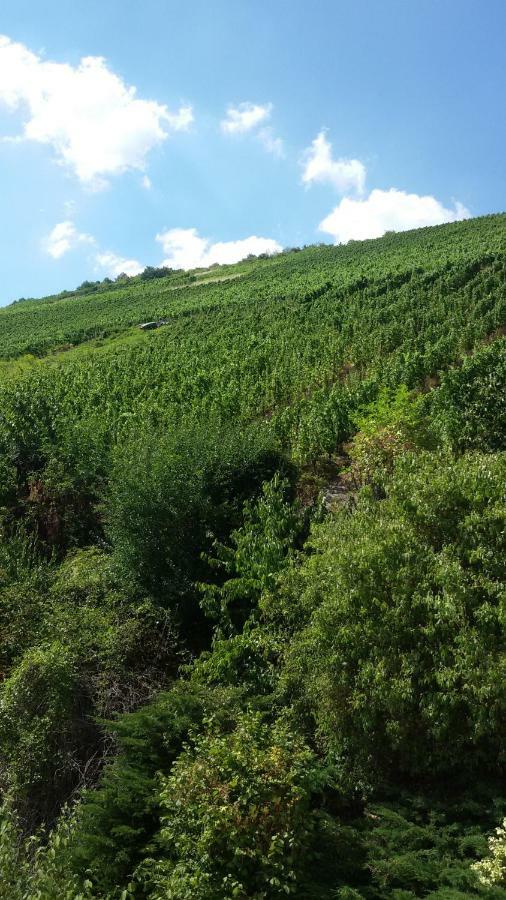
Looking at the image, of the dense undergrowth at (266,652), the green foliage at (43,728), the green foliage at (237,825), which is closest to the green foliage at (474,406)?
the dense undergrowth at (266,652)

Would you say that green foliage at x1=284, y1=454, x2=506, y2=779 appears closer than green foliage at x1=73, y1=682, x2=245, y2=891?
No

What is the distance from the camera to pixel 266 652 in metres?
12.0

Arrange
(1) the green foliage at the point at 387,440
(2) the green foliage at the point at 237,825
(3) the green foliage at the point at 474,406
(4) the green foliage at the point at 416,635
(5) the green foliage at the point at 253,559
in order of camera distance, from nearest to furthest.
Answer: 1. (2) the green foliage at the point at 237,825
2. (4) the green foliage at the point at 416,635
3. (5) the green foliage at the point at 253,559
4. (1) the green foliage at the point at 387,440
5. (3) the green foliage at the point at 474,406

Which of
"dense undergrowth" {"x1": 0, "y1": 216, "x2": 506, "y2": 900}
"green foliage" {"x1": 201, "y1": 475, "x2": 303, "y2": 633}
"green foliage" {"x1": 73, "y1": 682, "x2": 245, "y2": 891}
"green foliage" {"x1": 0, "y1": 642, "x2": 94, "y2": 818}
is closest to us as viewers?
"dense undergrowth" {"x1": 0, "y1": 216, "x2": 506, "y2": 900}

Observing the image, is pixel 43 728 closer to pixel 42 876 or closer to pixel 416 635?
pixel 42 876

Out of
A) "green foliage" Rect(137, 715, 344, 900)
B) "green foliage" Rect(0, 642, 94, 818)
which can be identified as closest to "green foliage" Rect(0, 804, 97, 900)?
"green foliage" Rect(137, 715, 344, 900)

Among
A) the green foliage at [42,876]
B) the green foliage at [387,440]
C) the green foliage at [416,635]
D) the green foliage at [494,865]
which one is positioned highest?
the green foliage at [387,440]

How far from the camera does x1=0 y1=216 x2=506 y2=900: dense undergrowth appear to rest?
26.7 feet

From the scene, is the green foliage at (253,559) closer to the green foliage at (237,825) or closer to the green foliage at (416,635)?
the green foliage at (416,635)

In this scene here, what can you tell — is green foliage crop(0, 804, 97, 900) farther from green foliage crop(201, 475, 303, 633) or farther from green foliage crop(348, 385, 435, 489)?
green foliage crop(348, 385, 435, 489)

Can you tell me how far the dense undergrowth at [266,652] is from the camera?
26.7ft

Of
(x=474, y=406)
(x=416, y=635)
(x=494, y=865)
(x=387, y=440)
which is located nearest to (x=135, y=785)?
(x=416, y=635)

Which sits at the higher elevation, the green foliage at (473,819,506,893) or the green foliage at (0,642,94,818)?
the green foliage at (0,642,94,818)

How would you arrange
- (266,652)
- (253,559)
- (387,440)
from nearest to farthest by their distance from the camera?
1. (266,652)
2. (253,559)
3. (387,440)
